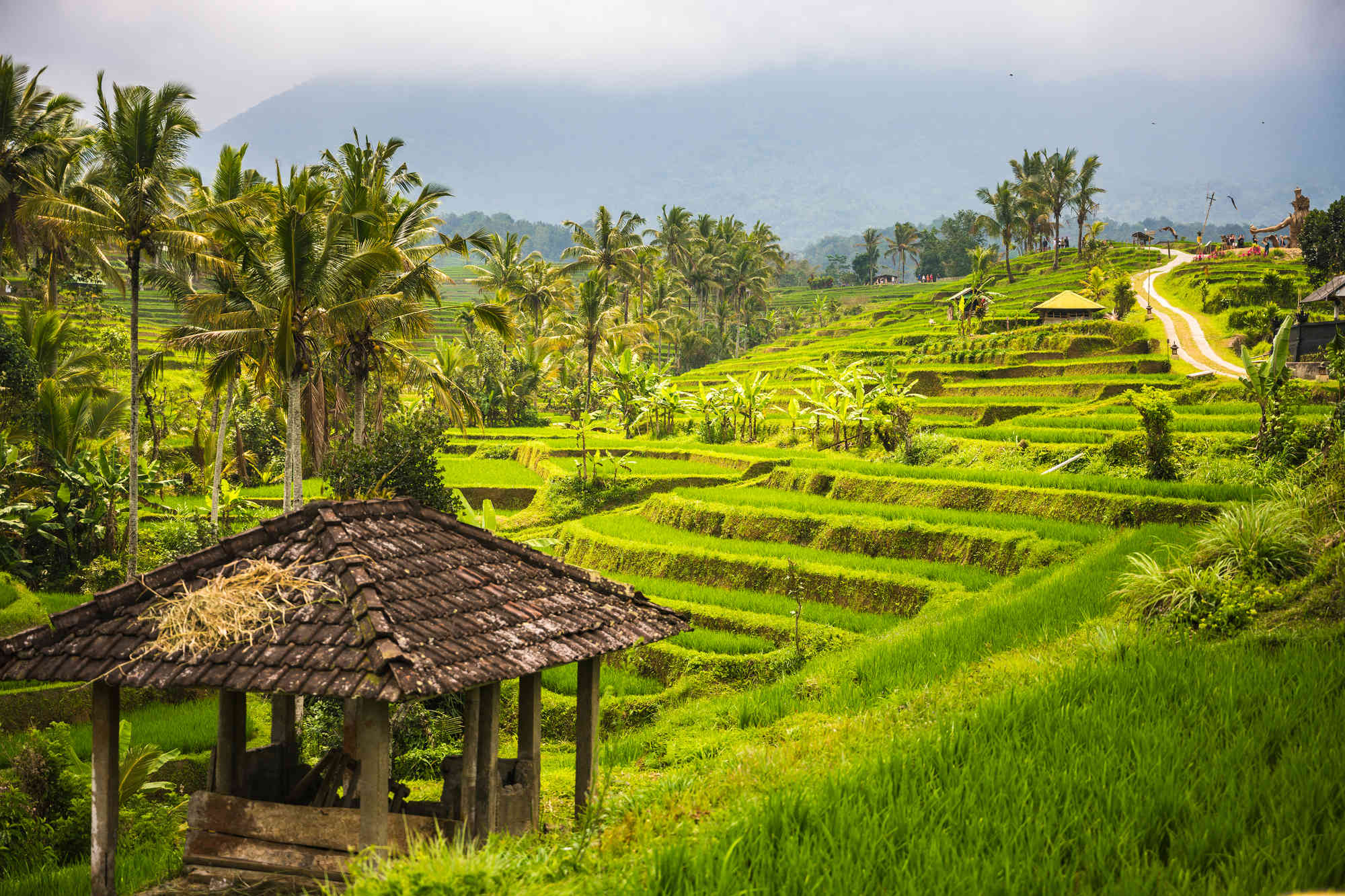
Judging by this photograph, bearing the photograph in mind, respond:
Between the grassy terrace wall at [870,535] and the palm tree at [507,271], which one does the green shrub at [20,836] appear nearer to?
the grassy terrace wall at [870,535]

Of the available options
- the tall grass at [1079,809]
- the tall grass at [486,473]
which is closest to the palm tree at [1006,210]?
the tall grass at [486,473]

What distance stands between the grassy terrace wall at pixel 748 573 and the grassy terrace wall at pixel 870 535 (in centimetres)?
127

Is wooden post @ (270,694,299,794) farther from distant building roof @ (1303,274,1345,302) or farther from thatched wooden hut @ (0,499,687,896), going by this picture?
distant building roof @ (1303,274,1345,302)

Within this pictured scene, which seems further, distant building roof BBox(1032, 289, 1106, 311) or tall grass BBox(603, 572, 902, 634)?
distant building roof BBox(1032, 289, 1106, 311)

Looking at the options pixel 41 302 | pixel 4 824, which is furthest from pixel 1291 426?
pixel 41 302

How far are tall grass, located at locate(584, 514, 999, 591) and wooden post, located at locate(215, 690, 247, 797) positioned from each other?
29.6 ft

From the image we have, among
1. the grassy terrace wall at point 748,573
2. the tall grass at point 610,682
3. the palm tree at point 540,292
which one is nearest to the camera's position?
the tall grass at point 610,682

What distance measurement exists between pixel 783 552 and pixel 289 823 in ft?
33.7

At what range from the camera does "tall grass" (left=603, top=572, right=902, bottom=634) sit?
39.6 feet

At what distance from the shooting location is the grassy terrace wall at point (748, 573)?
12641mm

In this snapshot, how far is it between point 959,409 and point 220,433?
64.2 feet

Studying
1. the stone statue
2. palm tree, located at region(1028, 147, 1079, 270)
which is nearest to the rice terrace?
the stone statue

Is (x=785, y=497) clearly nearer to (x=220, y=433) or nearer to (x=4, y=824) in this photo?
(x=220, y=433)

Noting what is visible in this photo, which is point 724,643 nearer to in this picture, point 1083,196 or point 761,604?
point 761,604
